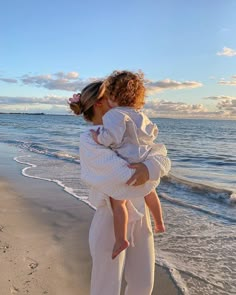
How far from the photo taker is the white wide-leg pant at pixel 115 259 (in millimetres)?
2504

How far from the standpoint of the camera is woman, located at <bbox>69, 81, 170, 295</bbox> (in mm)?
2394

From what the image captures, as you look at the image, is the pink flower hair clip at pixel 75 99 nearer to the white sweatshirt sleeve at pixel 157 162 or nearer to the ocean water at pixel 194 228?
the white sweatshirt sleeve at pixel 157 162

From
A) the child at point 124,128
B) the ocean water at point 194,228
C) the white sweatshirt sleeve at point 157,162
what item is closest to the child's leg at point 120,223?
the child at point 124,128

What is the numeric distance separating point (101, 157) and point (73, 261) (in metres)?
2.45

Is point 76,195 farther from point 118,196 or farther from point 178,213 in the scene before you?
point 118,196

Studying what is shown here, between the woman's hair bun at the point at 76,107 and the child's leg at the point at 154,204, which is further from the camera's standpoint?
the child's leg at the point at 154,204

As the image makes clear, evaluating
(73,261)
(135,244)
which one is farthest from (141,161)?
(73,261)

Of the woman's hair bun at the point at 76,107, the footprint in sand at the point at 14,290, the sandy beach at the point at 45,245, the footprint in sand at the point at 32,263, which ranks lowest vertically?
the sandy beach at the point at 45,245

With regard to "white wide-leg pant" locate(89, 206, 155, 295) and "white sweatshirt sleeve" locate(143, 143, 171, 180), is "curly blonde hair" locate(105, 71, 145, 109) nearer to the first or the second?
"white sweatshirt sleeve" locate(143, 143, 171, 180)

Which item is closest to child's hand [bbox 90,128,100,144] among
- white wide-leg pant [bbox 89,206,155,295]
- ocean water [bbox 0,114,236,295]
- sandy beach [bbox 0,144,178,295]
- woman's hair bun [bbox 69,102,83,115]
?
woman's hair bun [bbox 69,102,83,115]

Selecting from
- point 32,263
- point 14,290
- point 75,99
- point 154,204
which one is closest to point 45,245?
point 32,263

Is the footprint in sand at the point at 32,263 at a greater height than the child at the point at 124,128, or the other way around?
the child at the point at 124,128

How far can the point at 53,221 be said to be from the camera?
6098mm

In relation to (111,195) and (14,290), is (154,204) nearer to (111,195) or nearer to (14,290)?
(111,195)
